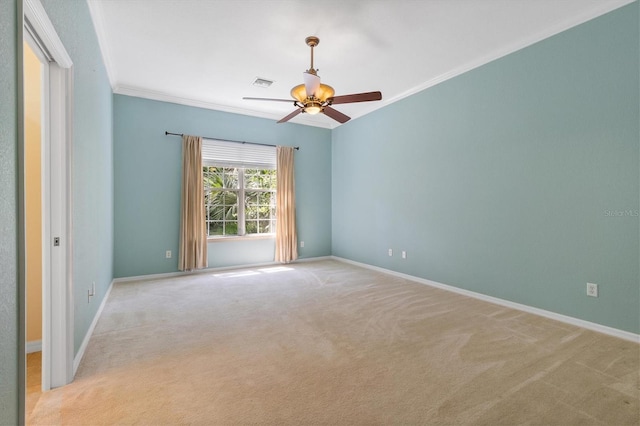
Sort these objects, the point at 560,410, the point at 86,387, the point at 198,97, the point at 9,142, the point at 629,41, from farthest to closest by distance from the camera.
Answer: the point at 198,97
the point at 629,41
the point at 86,387
the point at 560,410
the point at 9,142

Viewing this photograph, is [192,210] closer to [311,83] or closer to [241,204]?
[241,204]

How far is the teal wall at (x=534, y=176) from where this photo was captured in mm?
2750

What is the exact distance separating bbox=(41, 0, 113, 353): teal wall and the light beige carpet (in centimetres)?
48

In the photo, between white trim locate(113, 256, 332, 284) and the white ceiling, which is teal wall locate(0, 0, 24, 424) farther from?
white trim locate(113, 256, 332, 284)

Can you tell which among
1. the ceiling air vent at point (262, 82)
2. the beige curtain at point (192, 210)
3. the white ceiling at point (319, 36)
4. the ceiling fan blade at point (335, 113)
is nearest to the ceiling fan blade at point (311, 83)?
the ceiling fan blade at point (335, 113)

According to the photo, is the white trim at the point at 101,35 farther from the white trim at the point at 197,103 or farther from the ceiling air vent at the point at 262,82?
the ceiling air vent at the point at 262,82

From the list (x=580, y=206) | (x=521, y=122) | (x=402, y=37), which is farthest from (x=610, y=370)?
(x=402, y=37)

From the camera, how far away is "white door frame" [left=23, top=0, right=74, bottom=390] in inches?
74.9

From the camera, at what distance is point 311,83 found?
114 inches

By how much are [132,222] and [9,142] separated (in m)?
4.10

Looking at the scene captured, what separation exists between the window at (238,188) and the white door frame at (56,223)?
138 inches

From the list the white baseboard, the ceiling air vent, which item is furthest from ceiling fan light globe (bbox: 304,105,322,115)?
the white baseboard

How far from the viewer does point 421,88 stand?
461 cm

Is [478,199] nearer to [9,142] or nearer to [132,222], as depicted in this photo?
[9,142]
